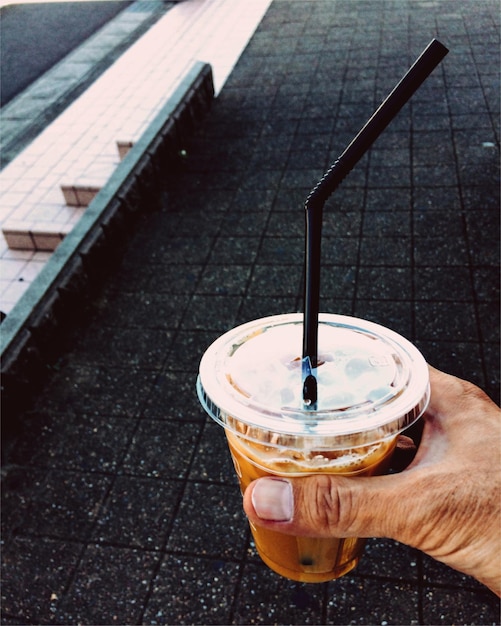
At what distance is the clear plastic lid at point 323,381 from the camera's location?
4.33 feet

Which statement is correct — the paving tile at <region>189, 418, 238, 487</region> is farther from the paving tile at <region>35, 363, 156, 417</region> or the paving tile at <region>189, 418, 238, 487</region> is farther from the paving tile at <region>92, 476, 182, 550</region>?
the paving tile at <region>35, 363, 156, 417</region>

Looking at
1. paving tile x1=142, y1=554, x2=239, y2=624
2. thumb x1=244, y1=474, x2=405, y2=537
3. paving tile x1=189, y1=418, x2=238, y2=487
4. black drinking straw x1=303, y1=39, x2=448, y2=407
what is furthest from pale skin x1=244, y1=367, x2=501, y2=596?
paving tile x1=189, y1=418, x2=238, y2=487

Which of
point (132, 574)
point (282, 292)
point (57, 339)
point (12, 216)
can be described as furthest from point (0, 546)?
point (12, 216)

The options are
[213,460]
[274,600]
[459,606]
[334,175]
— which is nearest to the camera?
[334,175]

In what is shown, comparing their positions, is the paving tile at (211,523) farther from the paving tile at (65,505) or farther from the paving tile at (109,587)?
the paving tile at (65,505)

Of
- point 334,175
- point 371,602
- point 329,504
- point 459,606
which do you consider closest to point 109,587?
point 371,602

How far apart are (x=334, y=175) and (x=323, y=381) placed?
1.71ft

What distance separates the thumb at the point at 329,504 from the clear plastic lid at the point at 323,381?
121 mm

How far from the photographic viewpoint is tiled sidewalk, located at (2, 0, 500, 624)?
2738 mm

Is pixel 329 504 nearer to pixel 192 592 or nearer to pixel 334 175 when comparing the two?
pixel 334 175

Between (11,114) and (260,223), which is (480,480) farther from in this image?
(11,114)

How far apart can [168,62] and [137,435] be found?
318 inches

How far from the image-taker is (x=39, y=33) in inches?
485

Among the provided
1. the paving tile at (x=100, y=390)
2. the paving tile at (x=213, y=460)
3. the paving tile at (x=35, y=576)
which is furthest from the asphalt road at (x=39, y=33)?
the paving tile at (x=35, y=576)
